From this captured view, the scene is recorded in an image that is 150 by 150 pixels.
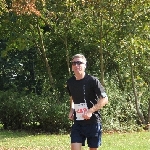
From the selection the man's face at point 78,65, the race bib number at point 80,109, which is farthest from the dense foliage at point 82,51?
the race bib number at point 80,109

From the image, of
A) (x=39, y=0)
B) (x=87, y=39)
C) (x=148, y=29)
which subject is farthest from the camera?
(x=87, y=39)

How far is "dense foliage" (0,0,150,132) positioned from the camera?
14.0 meters

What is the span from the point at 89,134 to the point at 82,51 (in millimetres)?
10078

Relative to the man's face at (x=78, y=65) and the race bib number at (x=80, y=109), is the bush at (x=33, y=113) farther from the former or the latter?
the man's face at (x=78, y=65)

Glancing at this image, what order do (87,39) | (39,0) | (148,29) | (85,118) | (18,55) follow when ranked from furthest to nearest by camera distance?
(18,55)
(87,39)
(148,29)
(39,0)
(85,118)

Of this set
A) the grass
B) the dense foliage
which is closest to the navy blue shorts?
the grass

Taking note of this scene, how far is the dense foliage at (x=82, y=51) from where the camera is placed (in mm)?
13977

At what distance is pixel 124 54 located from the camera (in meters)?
15.4

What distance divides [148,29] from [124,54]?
5.36ft

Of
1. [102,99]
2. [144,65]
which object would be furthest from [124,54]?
[102,99]

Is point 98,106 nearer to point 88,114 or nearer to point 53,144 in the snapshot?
point 88,114

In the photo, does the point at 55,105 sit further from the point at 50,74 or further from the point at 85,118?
the point at 85,118

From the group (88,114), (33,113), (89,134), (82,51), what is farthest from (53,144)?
(82,51)

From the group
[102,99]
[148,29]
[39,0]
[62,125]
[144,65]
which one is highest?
[39,0]
